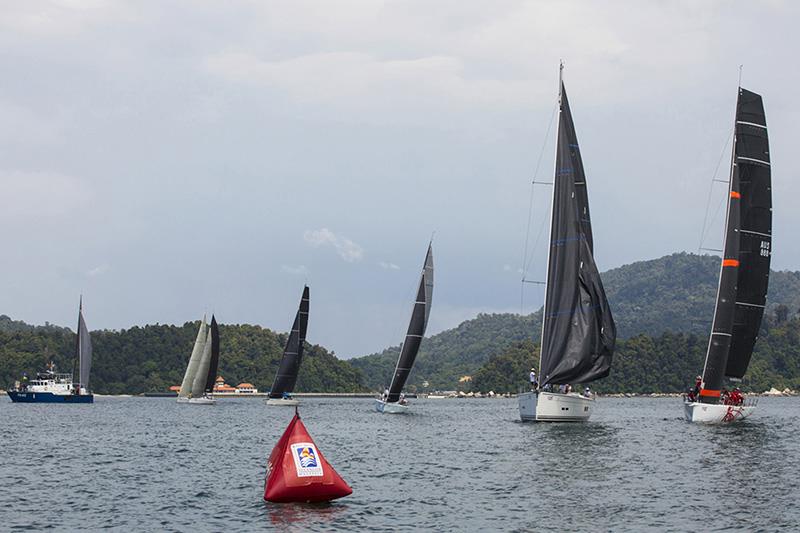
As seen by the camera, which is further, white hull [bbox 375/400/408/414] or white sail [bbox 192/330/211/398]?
white sail [bbox 192/330/211/398]

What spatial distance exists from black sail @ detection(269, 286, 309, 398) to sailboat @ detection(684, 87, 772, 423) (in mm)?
60698

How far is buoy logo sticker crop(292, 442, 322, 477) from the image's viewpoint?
35.6m

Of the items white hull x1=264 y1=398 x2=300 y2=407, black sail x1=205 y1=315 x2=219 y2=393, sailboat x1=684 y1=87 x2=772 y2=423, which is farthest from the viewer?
black sail x1=205 y1=315 x2=219 y2=393

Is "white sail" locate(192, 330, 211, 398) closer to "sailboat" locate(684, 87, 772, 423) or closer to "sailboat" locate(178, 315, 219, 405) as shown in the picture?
"sailboat" locate(178, 315, 219, 405)

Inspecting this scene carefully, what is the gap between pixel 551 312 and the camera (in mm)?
71250

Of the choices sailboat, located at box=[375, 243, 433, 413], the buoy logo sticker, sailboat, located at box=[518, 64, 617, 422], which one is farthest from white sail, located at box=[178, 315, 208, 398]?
the buoy logo sticker

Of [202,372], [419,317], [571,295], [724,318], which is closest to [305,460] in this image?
[571,295]

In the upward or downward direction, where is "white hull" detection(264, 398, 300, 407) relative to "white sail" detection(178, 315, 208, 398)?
downward

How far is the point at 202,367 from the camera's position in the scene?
144625mm

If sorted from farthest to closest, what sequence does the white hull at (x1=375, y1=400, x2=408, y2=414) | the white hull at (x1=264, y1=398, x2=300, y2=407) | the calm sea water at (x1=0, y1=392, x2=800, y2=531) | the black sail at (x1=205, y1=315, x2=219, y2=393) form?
the black sail at (x1=205, y1=315, x2=219, y2=393) < the white hull at (x1=264, y1=398, x2=300, y2=407) < the white hull at (x1=375, y1=400, x2=408, y2=414) < the calm sea water at (x1=0, y1=392, x2=800, y2=531)

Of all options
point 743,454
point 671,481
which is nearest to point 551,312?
point 743,454

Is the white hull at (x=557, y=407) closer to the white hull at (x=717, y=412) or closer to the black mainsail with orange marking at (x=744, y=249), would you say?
the white hull at (x=717, y=412)

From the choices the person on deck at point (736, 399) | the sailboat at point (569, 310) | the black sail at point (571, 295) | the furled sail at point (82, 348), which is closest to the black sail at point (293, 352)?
the furled sail at point (82, 348)

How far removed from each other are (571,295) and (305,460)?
3813cm
